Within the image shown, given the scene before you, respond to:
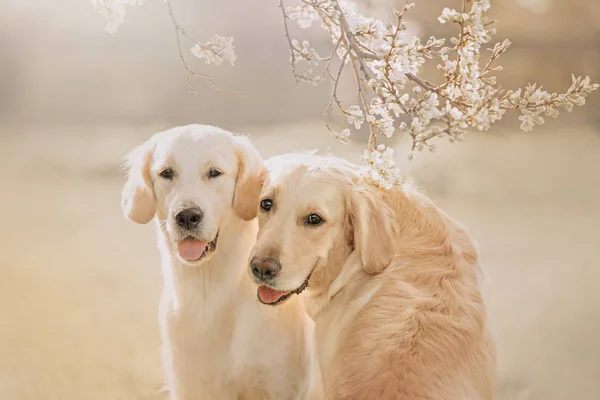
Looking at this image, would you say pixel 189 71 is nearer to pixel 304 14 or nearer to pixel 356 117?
pixel 304 14

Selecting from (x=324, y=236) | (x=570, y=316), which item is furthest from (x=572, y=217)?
(x=324, y=236)

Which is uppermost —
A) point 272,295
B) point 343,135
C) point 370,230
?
point 343,135

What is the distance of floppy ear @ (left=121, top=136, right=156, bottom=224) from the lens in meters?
1.44

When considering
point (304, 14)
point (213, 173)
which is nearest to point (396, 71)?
point (304, 14)

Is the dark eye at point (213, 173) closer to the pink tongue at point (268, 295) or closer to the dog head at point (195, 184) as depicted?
the dog head at point (195, 184)

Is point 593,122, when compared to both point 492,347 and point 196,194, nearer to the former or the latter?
point 492,347

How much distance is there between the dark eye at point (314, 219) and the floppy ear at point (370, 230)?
0.22 ft

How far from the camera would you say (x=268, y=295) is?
1343 mm

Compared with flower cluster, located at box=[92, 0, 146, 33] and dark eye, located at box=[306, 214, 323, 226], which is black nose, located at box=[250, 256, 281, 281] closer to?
dark eye, located at box=[306, 214, 323, 226]

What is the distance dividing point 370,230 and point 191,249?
0.38 m

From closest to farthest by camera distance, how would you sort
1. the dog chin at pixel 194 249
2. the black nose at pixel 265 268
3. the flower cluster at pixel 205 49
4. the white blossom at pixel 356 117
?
the black nose at pixel 265 268 → the dog chin at pixel 194 249 → the white blossom at pixel 356 117 → the flower cluster at pixel 205 49

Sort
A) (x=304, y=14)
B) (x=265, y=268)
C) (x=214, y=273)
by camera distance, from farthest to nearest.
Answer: (x=304, y=14) → (x=214, y=273) → (x=265, y=268)

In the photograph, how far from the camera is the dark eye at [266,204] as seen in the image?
54.7 inches

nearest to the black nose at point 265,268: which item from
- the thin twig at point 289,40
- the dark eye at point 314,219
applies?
the dark eye at point 314,219
